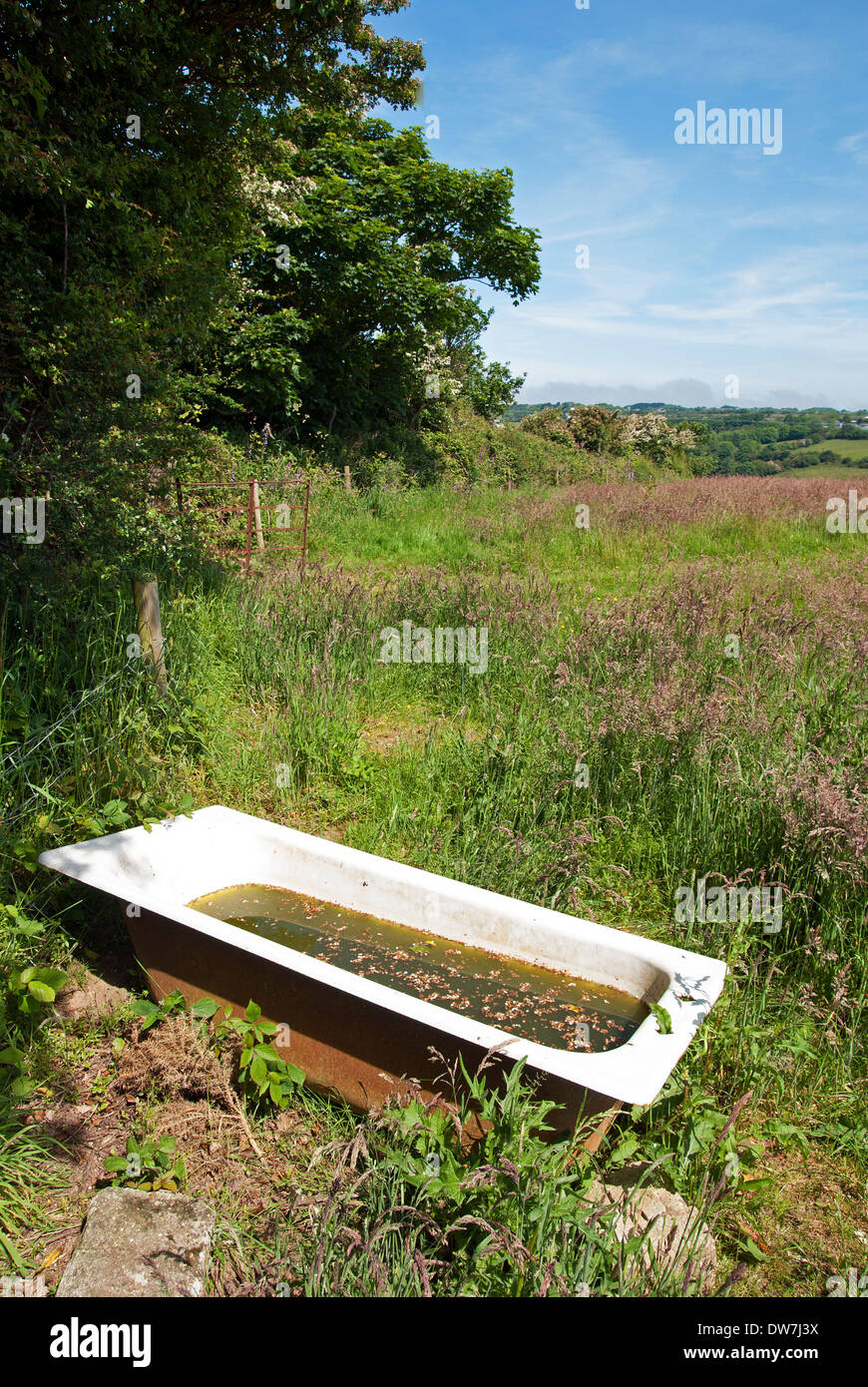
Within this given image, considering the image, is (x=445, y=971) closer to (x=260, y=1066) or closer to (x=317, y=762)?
(x=260, y=1066)

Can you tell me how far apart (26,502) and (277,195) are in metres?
10.9

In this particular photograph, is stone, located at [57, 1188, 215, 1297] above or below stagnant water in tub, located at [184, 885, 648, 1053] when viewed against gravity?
below

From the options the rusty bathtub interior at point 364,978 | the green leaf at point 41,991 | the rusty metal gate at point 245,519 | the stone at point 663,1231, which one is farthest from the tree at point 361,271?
the stone at point 663,1231

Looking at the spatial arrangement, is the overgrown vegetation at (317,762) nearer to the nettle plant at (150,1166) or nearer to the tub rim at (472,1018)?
the nettle plant at (150,1166)

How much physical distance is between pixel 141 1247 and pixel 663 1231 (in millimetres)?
1187

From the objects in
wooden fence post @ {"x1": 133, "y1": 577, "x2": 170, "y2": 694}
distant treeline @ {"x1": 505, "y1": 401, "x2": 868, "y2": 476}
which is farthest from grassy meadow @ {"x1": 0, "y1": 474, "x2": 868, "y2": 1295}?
distant treeline @ {"x1": 505, "y1": 401, "x2": 868, "y2": 476}

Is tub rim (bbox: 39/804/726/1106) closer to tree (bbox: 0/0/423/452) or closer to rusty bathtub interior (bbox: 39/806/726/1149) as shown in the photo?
rusty bathtub interior (bbox: 39/806/726/1149)

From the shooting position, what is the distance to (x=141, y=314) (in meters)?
4.32

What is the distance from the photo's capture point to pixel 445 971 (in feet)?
8.80

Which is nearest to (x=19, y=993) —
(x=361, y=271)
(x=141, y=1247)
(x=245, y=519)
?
(x=141, y=1247)

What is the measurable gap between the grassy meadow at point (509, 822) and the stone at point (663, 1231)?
0.19 feet

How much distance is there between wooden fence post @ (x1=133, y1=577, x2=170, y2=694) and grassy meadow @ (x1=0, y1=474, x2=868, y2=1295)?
12 centimetres

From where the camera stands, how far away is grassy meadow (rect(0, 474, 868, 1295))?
1818mm
